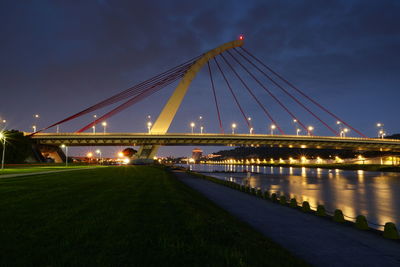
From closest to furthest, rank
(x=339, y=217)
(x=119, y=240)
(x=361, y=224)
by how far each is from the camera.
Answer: (x=119, y=240), (x=361, y=224), (x=339, y=217)

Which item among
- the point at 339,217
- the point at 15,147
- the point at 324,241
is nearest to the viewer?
the point at 324,241

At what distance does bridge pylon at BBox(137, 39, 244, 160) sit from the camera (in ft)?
215

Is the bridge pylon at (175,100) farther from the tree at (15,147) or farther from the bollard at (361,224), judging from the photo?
the bollard at (361,224)

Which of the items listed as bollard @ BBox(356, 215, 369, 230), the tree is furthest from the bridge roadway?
bollard @ BBox(356, 215, 369, 230)

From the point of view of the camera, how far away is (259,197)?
2327 cm

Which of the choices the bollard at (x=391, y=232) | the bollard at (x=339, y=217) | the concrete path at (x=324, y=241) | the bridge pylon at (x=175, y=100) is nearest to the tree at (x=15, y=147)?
the bridge pylon at (x=175, y=100)

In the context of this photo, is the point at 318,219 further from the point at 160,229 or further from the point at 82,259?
the point at 82,259

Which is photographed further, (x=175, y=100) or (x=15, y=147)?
(x=175, y=100)

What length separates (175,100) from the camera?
217 ft

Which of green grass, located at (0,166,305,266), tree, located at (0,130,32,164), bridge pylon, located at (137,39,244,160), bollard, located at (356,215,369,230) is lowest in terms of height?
bollard, located at (356,215,369,230)

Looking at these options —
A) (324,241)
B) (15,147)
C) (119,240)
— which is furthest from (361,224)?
(15,147)

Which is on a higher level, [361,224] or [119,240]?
[119,240]

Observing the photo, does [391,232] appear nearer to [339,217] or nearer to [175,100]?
Answer: [339,217]

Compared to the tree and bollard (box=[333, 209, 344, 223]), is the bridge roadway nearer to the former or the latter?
the tree
